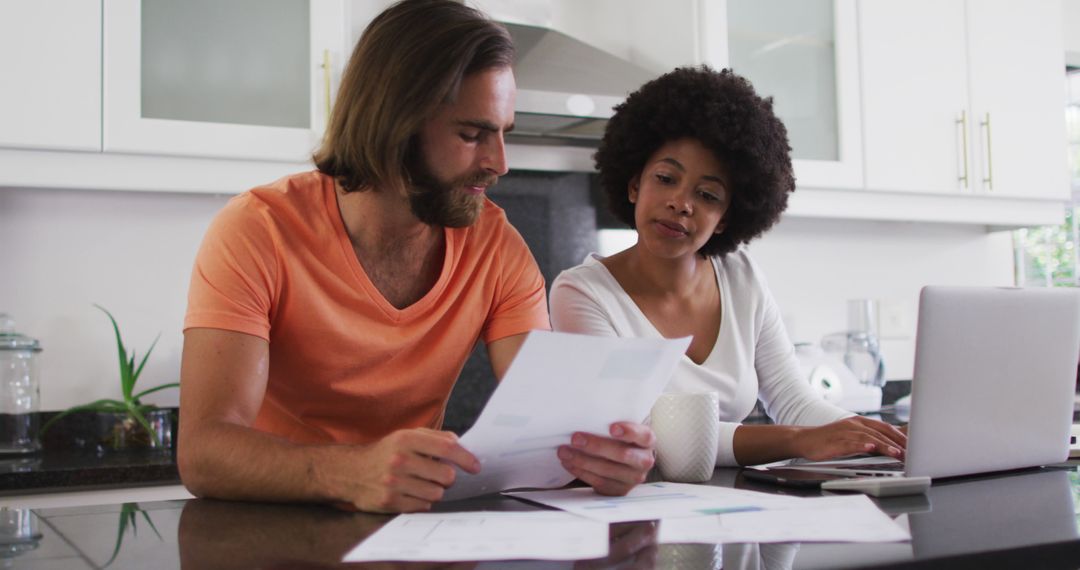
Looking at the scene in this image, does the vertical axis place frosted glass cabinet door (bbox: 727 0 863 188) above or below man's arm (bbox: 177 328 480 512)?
above

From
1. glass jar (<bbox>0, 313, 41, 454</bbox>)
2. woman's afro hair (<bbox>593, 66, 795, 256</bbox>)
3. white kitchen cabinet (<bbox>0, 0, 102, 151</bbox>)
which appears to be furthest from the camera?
glass jar (<bbox>0, 313, 41, 454</bbox>)

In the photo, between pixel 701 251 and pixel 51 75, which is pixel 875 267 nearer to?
pixel 701 251

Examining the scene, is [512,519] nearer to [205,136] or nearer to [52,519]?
[52,519]

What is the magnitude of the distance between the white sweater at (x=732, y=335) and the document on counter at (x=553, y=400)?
1.81 ft

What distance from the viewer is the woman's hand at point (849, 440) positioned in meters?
1.18

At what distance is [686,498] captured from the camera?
944 mm

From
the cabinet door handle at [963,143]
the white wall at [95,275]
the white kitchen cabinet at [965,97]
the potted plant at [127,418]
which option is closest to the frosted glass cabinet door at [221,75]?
the white wall at [95,275]

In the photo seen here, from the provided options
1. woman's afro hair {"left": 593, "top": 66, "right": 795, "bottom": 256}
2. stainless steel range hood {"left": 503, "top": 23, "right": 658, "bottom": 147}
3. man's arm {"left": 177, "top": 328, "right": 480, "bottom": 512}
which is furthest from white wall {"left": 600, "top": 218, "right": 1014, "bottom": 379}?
man's arm {"left": 177, "top": 328, "right": 480, "bottom": 512}

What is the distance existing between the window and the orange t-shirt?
8.72 feet

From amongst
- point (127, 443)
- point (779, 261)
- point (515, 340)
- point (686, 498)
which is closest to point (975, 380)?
point (686, 498)

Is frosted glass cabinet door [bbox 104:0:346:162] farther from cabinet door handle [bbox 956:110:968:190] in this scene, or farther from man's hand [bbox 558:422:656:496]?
cabinet door handle [bbox 956:110:968:190]

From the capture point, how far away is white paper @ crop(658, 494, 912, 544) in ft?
2.45

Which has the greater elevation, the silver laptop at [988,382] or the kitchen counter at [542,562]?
the silver laptop at [988,382]

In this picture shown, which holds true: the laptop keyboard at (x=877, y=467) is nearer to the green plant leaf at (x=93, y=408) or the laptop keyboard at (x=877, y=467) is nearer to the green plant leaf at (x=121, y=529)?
the green plant leaf at (x=121, y=529)
